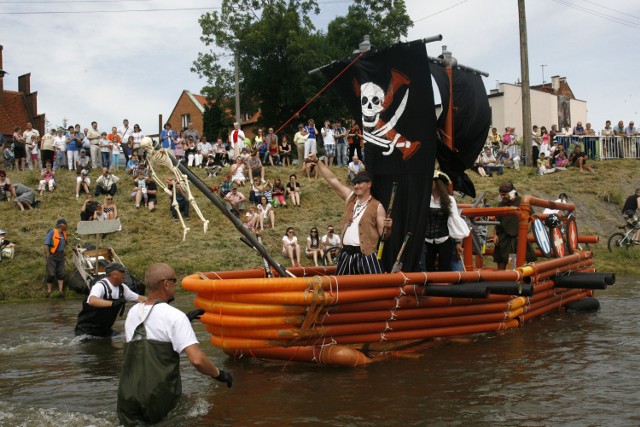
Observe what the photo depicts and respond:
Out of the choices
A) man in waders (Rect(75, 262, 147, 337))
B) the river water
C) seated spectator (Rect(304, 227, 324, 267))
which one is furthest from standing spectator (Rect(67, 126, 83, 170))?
man in waders (Rect(75, 262, 147, 337))

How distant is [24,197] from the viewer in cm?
2261

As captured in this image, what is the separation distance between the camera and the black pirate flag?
9.22m

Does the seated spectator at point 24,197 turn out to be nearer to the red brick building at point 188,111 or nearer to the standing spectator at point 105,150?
the standing spectator at point 105,150

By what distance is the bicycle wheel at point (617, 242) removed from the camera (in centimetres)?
2034

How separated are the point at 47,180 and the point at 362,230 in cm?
1809

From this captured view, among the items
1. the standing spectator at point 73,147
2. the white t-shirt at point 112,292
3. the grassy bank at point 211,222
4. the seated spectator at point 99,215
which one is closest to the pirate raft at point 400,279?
the white t-shirt at point 112,292

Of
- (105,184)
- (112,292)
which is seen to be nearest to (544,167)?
(105,184)

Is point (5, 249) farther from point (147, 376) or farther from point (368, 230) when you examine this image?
point (147, 376)

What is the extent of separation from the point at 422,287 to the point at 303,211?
1514cm

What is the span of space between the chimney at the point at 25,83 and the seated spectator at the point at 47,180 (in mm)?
30096

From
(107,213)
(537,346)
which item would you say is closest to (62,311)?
(107,213)

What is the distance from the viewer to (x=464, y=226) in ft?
32.3

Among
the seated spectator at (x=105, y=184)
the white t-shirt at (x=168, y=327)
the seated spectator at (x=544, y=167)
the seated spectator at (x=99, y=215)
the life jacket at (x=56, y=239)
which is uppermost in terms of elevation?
the seated spectator at (x=544, y=167)

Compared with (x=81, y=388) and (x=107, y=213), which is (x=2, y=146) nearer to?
(x=107, y=213)
